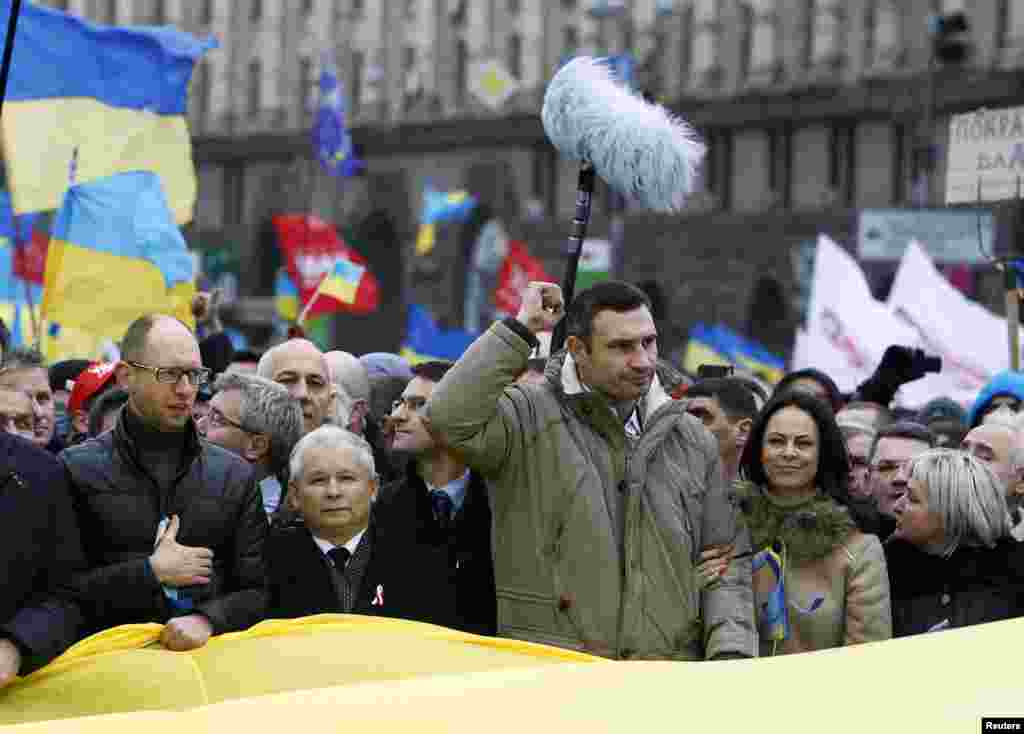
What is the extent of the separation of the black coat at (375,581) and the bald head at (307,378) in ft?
6.33

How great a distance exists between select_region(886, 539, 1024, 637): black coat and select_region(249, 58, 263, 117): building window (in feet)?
198

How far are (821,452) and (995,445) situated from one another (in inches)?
60.9

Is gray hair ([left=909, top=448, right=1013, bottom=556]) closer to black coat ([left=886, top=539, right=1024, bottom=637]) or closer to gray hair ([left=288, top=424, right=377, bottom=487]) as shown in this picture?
black coat ([left=886, top=539, right=1024, bottom=637])

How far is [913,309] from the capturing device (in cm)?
1548

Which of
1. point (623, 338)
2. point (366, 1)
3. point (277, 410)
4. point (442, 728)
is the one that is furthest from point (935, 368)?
point (366, 1)

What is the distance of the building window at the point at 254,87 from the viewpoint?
6588 cm

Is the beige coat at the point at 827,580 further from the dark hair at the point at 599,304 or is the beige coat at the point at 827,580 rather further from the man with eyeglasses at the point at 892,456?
the man with eyeglasses at the point at 892,456

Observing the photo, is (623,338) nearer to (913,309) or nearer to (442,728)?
(442,728)

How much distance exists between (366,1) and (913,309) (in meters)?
47.9

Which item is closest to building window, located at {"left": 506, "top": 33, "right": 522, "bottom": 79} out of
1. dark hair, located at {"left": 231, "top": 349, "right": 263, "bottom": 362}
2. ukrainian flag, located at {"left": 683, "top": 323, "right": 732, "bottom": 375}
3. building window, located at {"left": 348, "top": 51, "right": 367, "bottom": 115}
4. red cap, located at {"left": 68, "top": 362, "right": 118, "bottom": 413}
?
building window, located at {"left": 348, "top": 51, "right": 367, "bottom": 115}

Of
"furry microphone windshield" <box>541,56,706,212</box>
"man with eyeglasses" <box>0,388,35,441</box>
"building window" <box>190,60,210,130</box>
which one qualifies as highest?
"building window" <box>190,60,210,130</box>

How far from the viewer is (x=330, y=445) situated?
6.09 m

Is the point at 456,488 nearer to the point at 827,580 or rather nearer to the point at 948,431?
the point at 827,580

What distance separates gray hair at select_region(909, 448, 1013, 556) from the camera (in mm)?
6395
